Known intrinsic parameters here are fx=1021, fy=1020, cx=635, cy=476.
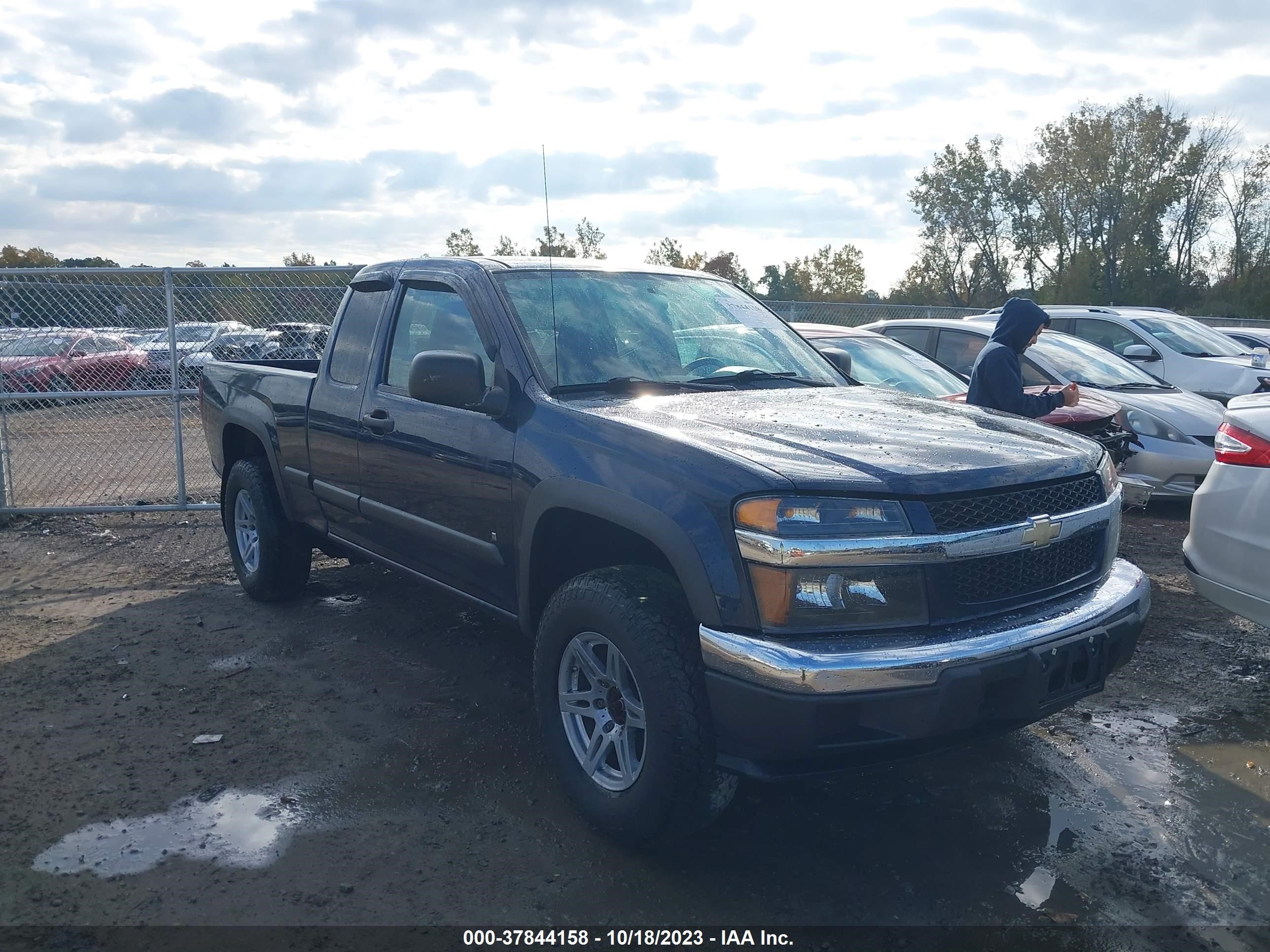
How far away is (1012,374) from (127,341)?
6945 mm

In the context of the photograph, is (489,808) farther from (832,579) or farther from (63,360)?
(63,360)

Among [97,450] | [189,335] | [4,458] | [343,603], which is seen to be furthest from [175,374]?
[343,603]

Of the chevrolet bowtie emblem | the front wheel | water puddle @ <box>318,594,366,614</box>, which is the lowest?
water puddle @ <box>318,594,366,614</box>

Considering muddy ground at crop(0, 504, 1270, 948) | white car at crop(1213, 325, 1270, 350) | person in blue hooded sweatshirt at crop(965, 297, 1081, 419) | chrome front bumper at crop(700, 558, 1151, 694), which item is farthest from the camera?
white car at crop(1213, 325, 1270, 350)

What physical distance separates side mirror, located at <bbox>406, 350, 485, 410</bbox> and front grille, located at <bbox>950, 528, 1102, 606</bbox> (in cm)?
182

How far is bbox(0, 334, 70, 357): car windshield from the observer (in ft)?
27.2

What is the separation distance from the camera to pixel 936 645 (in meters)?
2.83

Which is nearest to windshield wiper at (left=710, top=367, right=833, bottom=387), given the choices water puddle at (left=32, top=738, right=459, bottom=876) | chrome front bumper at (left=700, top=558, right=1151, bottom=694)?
chrome front bumper at (left=700, top=558, right=1151, bottom=694)

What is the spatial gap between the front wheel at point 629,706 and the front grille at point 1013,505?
0.81 metres

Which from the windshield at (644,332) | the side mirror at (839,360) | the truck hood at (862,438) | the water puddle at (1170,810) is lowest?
the water puddle at (1170,810)

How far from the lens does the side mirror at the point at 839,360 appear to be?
4.94m

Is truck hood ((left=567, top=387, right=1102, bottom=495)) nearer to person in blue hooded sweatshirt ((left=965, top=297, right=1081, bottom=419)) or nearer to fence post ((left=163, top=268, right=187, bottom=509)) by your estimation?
person in blue hooded sweatshirt ((left=965, top=297, right=1081, bottom=419))

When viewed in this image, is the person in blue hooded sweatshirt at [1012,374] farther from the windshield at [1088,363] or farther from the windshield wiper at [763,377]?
the windshield at [1088,363]

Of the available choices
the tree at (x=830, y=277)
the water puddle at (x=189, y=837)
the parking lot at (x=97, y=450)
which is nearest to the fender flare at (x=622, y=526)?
the water puddle at (x=189, y=837)
